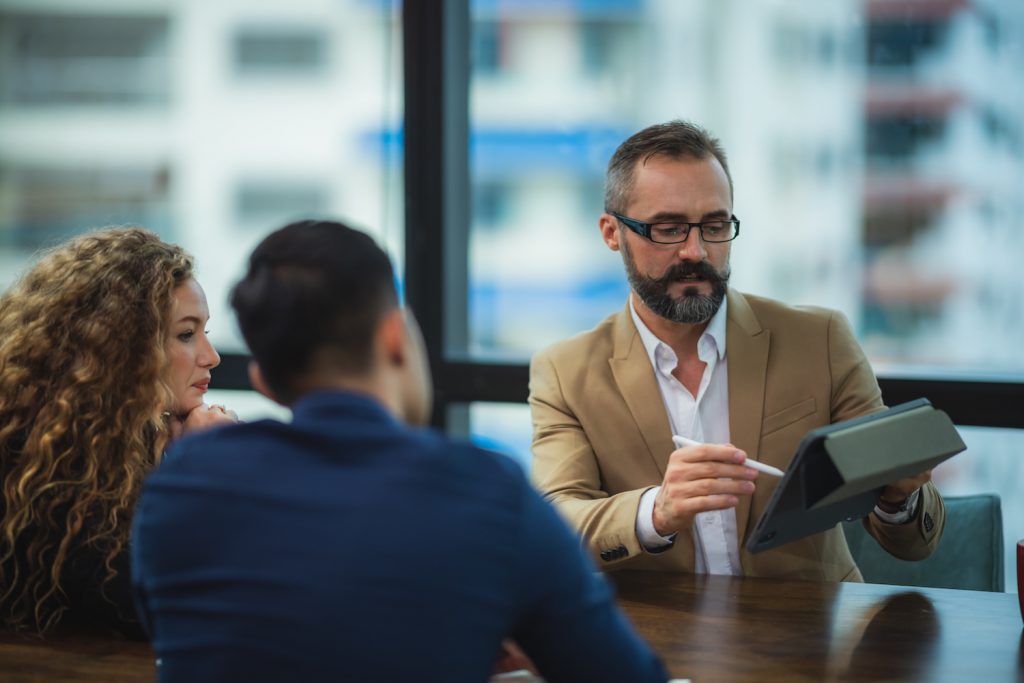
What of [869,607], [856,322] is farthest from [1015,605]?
[856,322]

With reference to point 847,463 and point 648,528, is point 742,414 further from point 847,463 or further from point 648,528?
point 847,463

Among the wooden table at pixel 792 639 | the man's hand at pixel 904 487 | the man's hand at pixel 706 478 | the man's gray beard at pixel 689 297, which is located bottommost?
the wooden table at pixel 792 639

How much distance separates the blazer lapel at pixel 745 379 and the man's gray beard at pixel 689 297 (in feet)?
0.23

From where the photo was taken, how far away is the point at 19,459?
1748 mm

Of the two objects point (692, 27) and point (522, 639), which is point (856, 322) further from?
point (522, 639)

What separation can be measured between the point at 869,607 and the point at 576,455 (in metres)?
0.68

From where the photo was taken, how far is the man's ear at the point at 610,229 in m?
2.42

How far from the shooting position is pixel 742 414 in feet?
7.30

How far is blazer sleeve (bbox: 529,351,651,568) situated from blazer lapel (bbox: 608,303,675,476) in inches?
4.0

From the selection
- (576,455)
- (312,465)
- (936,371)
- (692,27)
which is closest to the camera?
(312,465)

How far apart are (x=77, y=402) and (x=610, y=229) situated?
118 cm

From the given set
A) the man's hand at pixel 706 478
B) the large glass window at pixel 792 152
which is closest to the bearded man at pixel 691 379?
the man's hand at pixel 706 478

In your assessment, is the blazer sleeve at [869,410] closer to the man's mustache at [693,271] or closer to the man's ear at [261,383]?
the man's mustache at [693,271]

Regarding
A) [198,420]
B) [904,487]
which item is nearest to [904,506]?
[904,487]
